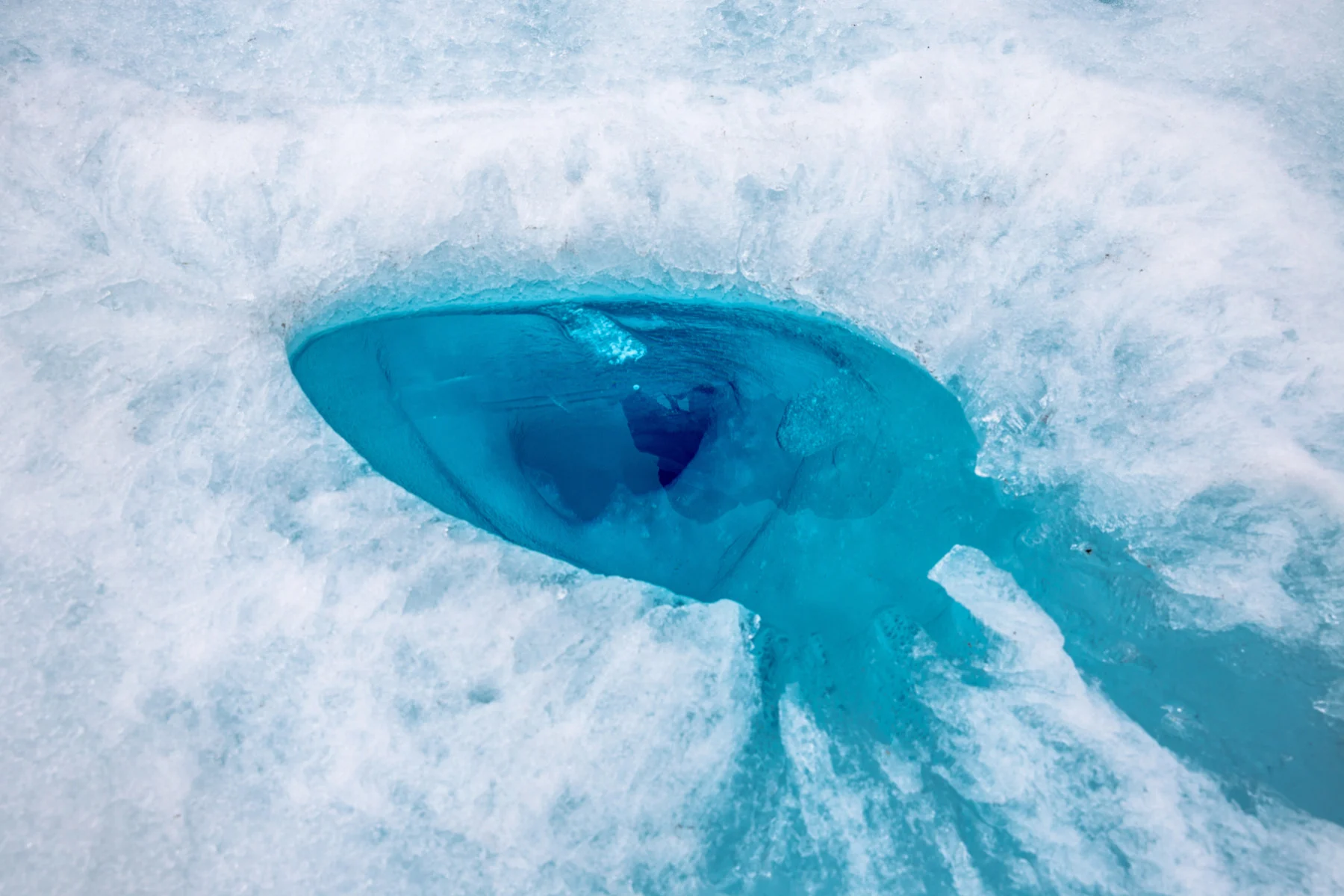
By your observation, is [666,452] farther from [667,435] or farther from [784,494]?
[784,494]

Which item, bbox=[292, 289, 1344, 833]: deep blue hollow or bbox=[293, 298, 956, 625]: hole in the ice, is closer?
bbox=[292, 289, 1344, 833]: deep blue hollow

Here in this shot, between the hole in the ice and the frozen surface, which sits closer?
the frozen surface

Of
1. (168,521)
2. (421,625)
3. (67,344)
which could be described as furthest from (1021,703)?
(67,344)

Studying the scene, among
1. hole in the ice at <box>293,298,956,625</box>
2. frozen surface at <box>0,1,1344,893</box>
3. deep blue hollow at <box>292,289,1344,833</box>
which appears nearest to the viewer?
frozen surface at <box>0,1,1344,893</box>

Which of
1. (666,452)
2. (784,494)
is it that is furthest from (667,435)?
(784,494)

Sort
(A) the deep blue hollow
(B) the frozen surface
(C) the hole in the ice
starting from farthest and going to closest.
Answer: (C) the hole in the ice < (A) the deep blue hollow < (B) the frozen surface
